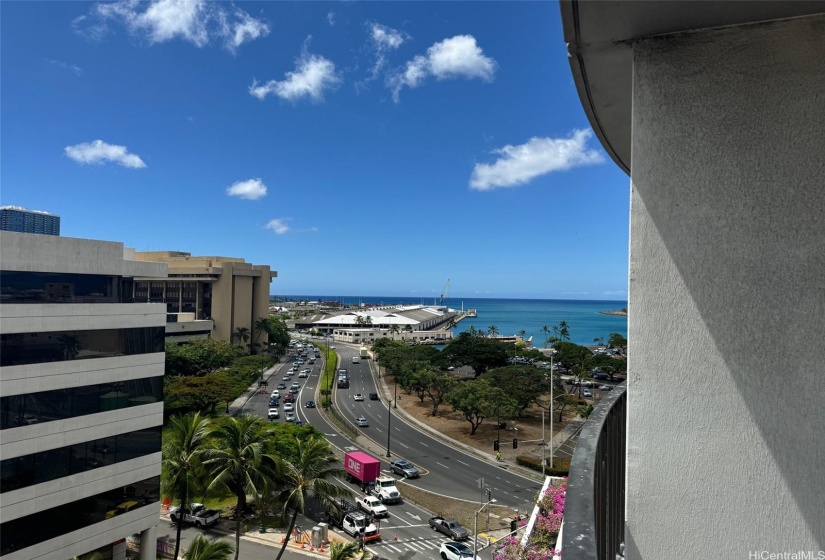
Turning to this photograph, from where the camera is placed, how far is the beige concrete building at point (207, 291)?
145 feet

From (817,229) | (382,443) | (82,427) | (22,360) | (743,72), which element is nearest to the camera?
(817,229)

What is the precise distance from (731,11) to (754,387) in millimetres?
1155

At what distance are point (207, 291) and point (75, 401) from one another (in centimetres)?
3844

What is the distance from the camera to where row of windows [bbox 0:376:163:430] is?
9.01 meters

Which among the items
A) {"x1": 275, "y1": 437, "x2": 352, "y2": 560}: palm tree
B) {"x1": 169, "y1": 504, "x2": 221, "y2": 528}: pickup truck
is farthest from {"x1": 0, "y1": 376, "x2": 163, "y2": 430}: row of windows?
{"x1": 169, "y1": 504, "x2": 221, "y2": 528}: pickup truck

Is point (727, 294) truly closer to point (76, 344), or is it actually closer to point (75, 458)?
point (76, 344)

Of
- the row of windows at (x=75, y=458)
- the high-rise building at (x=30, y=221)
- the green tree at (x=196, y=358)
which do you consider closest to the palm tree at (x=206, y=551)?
the row of windows at (x=75, y=458)

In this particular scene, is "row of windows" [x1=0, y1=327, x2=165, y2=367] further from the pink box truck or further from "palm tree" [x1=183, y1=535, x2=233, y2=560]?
the pink box truck

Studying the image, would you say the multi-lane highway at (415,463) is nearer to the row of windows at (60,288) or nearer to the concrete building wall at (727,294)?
the row of windows at (60,288)

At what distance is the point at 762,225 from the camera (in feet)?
4.76

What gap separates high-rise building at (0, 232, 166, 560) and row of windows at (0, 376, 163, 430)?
0.02 m

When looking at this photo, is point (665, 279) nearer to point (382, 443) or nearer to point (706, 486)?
point (706, 486)

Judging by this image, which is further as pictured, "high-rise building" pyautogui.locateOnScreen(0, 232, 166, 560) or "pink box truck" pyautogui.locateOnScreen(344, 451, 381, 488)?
"pink box truck" pyautogui.locateOnScreen(344, 451, 381, 488)

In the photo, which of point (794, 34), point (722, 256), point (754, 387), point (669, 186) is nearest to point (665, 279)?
point (722, 256)
